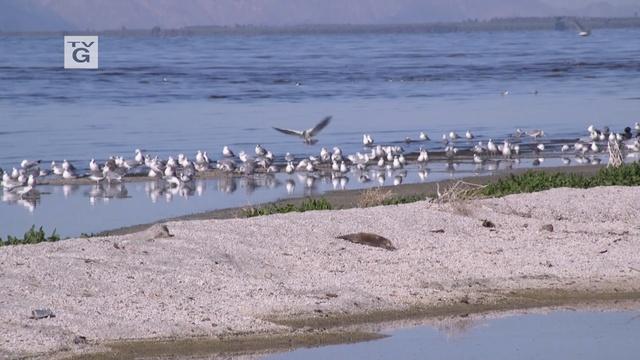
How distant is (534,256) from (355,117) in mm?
23099

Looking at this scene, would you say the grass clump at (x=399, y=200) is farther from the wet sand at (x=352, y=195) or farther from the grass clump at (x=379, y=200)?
the wet sand at (x=352, y=195)

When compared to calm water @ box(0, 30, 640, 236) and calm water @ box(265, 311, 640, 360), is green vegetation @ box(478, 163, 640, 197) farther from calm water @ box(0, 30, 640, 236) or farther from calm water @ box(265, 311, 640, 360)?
calm water @ box(265, 311, 640, 360)

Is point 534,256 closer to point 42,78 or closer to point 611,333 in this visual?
point 611,333

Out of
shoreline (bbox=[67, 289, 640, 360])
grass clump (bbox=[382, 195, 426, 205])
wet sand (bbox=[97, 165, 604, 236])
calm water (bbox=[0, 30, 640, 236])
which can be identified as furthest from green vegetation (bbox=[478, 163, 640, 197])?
shoreline (bbox=[67, 289, 640, 360])

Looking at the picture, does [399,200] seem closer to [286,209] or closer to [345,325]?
[286,209]

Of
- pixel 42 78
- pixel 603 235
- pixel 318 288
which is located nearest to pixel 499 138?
pixel 603 235

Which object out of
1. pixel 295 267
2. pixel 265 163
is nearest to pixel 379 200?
pixel 295 267

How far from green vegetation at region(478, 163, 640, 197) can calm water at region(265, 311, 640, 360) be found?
5119 mm

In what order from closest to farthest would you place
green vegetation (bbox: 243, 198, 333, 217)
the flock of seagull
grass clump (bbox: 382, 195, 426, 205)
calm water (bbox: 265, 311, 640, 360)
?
calm water (bbox: 265, 311, 640, 360) → green vegetation (bbox: 243, 198, 333, 217) → grass clump (bbox: 382, 195, 426, 205) → the flock of seagull

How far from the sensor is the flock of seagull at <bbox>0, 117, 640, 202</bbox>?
2206 centimetres

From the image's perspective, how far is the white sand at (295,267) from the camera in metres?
10.4

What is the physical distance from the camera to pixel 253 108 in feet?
129

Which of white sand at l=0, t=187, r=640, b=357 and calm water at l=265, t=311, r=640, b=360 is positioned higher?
white sand at l=0, t=187, r=640, b=357

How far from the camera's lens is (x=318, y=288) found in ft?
37.9
